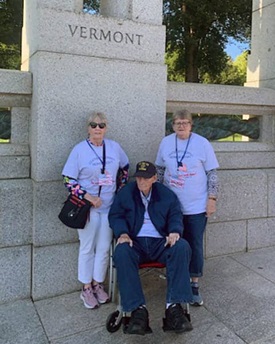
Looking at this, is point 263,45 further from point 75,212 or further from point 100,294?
point 100,294

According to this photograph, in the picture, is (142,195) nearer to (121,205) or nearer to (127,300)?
(121,205)

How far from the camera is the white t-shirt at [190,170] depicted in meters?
3.44

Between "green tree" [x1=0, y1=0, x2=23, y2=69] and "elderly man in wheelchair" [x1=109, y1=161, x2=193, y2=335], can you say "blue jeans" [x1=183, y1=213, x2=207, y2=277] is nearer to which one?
"elderly man in wheelchair" [x1=109, y1=161, x2=193, y2=335]

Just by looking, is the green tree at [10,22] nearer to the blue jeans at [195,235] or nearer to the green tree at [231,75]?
the green tree at [231,75]

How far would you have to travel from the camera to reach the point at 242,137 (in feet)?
17.0

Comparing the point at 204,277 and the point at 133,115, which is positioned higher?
the point at 133,115

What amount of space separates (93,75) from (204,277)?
2.30m

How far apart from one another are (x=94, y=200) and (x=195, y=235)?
0.96m

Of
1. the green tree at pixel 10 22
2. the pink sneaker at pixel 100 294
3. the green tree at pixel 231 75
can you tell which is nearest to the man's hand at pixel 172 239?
the pink sneaker at pixel 100 294

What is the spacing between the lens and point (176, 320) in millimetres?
2775

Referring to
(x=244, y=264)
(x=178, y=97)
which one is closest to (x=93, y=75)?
(x=178, y=97)

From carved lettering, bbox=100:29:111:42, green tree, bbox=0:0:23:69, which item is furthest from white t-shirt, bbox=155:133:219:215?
green tree, bbox=0:0:23:69

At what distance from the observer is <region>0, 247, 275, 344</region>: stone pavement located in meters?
2.93

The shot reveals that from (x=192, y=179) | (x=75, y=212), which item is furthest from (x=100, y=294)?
(x=192, y=179)
